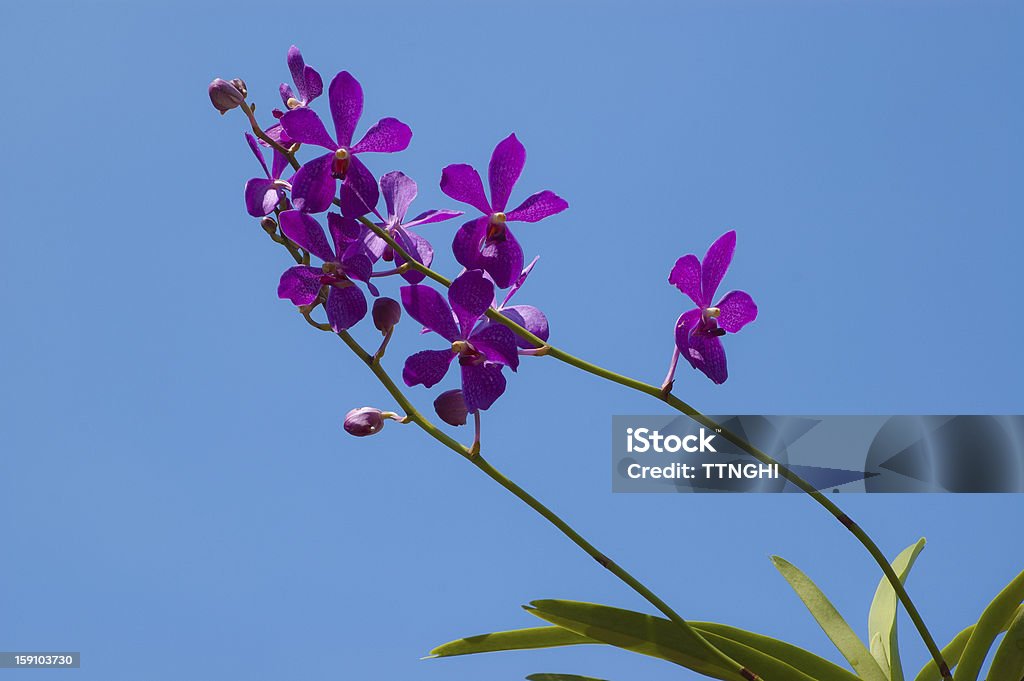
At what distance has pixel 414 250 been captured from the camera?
57 centimetres

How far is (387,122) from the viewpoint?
0.55m

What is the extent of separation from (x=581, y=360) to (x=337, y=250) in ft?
0.54

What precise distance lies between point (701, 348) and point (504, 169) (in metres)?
0.16

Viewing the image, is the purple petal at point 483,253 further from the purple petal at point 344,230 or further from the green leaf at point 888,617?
the green leaf at point 888,617

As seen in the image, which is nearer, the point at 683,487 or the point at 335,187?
the point at 335,187

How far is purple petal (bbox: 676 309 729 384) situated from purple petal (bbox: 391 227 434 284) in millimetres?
162

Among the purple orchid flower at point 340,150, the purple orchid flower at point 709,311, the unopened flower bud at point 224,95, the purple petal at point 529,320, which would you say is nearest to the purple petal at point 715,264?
the purple orchid flower at point 709,311

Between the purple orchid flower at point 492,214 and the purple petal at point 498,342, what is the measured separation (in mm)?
31

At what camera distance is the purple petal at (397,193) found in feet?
1.86

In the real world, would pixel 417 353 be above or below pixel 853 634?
above

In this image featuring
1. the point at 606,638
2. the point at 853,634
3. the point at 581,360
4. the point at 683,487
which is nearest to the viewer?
the point at 581,360

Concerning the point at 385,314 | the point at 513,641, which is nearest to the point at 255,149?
the point at 385,314

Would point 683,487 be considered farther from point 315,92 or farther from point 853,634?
point 315,92

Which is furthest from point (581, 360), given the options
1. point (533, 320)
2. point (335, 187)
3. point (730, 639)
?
point (730, 639)
